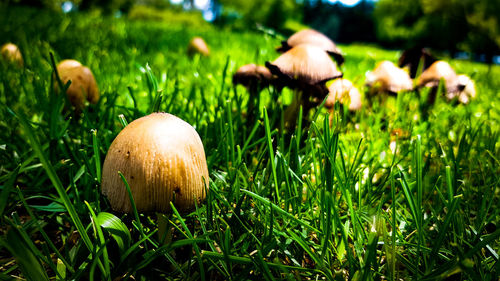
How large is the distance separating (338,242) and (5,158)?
4.59 ft

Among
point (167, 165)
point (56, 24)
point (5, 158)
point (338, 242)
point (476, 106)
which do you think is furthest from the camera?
point (56, 24)

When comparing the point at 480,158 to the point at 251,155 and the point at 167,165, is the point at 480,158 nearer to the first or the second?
the point at 251,155

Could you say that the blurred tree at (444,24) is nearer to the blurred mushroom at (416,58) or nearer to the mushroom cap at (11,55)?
the blurred mushroom at (416,58)

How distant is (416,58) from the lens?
2.82 metres

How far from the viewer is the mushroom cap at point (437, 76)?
2.37 m

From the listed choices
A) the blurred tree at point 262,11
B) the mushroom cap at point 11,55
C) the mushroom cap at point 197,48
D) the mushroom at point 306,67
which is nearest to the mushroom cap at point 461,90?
the mushroom at point 306,67

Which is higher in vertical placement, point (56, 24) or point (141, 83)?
point (56, 24)

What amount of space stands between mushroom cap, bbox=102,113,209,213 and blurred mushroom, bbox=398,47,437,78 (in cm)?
242

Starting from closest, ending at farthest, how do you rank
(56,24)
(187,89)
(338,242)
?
(338,242) → (187,89) → (56,24)

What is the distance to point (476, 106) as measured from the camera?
2.85 metres

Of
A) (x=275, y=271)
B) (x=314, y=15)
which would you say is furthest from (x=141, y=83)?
(x=314, y=15)

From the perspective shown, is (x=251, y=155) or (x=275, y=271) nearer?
(x=275, y=271)

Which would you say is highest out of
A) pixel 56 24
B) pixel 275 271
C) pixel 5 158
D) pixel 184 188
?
pixel 56 24

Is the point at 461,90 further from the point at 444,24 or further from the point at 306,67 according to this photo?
the point at 444,24
